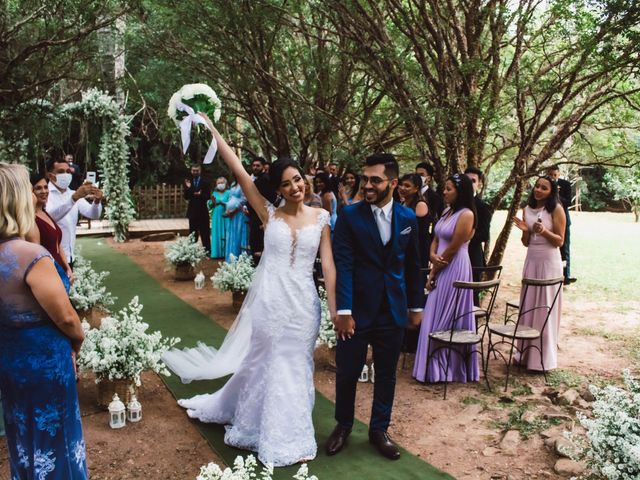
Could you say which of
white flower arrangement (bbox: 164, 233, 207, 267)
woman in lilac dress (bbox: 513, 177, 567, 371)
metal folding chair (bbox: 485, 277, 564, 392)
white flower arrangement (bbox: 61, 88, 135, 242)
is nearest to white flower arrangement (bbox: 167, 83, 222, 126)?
metal folding chair (bbox: 485, 277, 564, 392)

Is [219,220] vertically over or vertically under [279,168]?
under

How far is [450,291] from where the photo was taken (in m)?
6.03

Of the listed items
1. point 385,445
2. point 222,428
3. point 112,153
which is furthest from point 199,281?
point 112,153

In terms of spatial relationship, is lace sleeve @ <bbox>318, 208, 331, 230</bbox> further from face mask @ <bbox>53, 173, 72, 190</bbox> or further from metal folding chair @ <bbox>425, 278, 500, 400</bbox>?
face mask @ <bbox>53, 173, 72, 190</bbox>

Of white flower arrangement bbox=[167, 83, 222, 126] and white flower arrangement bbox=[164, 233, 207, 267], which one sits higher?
white flower arrangement bbox=[167, 83, 222, 126]

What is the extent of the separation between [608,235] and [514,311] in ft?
45.7

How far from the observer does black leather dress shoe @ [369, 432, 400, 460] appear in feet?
14.4

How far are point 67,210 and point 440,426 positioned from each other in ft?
14.9

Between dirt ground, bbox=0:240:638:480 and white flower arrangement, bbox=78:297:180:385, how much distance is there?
17.7 inches

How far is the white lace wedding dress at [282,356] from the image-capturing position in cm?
423

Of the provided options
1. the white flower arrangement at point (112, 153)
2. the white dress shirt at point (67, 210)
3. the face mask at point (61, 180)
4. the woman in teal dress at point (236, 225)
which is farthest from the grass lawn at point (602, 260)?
the white flower arrangement at point (112, 153)

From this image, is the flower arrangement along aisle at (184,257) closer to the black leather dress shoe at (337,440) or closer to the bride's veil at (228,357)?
the bride's veil at (228,357)

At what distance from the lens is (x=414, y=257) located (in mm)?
4473

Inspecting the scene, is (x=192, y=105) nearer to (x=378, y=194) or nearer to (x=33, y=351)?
(x=378, y=194)
